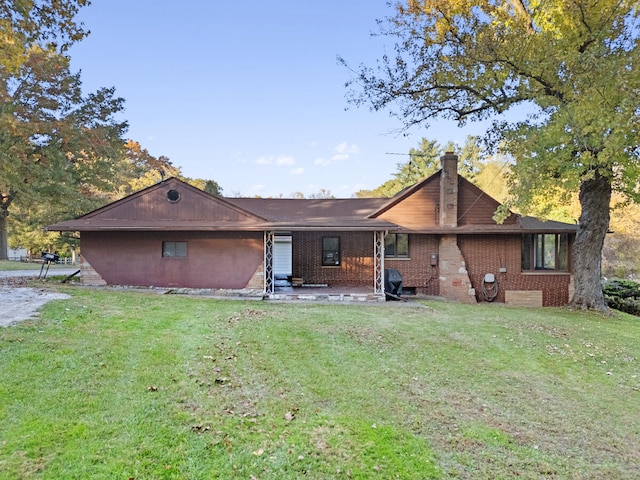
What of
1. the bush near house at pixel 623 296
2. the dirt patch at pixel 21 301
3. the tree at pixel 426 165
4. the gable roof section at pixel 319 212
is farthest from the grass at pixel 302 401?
the tree at pixel 426 165

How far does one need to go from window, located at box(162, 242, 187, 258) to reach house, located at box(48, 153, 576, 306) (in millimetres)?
36

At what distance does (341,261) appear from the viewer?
1602cm

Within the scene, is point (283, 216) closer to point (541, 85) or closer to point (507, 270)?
point (507, 270)

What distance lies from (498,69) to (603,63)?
3.32 meters

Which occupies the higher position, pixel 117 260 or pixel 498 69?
pixel 498 69

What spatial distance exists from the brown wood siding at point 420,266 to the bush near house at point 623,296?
7.82 metres

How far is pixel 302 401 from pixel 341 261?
11531 millimetres

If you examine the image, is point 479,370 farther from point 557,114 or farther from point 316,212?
point 316,212

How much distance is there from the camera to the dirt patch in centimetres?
716

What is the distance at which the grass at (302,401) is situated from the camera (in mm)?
3320

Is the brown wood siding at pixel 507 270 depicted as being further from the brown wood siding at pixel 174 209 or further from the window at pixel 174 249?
the window at pixel 174 249

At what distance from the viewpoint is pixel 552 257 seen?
613 inches

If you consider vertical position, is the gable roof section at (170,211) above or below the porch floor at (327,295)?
above

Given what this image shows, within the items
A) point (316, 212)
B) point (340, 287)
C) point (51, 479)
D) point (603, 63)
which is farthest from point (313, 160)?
point (51, 479)
